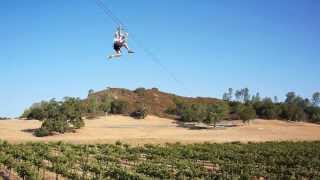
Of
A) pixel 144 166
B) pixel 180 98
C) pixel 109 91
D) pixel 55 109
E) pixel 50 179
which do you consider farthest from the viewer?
pixel 180 98

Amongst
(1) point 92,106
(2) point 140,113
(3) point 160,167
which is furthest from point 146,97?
(3) point 160,167

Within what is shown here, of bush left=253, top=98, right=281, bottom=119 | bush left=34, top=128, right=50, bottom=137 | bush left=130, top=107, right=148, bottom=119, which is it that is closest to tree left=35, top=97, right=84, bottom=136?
bush left=34, top=128, right=50, bottom=137

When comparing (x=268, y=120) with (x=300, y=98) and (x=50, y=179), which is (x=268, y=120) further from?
(x=50, y=179)

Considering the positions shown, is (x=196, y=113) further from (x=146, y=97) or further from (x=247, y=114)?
(x=146, y=97)

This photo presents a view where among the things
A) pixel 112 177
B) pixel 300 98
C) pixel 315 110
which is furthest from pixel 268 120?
pixel 112 177

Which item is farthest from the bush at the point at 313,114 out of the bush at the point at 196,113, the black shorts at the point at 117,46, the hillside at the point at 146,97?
the black shorts at the point at 117,46

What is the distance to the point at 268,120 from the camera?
115 metres

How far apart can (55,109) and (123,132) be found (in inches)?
542

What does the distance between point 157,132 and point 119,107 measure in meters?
28.4

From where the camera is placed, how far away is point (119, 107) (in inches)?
4626

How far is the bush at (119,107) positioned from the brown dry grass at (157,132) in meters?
6.09

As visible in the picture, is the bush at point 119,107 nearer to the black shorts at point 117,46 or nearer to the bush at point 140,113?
the bush at point 140,113

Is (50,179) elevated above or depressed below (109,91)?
below

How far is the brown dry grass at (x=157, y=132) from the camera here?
253 feet
